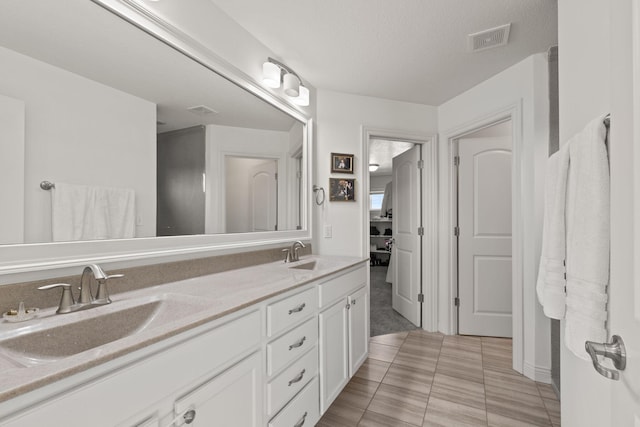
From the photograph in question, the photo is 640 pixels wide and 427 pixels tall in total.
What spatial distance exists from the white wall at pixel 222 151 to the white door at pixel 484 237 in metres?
2.03

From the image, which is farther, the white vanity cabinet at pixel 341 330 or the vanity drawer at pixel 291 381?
the white vanity cabinet at pixel 341 330

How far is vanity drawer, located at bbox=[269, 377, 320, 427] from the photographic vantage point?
4.43 ft

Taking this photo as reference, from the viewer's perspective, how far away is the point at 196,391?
92 centimetres

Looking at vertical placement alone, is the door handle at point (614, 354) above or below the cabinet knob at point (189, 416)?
above

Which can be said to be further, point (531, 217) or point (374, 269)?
point (374, 269)

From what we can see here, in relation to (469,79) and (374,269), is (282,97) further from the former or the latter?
(374,269)

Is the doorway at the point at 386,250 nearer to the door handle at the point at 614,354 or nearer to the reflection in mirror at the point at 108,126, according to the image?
the reflection in mirror at the point at 108,126

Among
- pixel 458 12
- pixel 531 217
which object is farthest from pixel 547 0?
pixel 531 217

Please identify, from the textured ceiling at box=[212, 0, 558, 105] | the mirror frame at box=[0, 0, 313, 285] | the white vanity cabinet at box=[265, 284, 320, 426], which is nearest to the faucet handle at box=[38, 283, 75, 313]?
the mirror frame at box=[0, 0, 313, 285]

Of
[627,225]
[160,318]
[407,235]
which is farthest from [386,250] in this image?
[627,225]

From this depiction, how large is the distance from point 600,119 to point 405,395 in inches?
73.6

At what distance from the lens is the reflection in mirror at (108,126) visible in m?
0.97

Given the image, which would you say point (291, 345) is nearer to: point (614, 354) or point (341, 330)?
point (341, 330)

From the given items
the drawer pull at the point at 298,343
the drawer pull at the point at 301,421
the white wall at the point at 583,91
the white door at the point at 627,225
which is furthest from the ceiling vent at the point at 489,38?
the drawer pull at the point at 301,421
